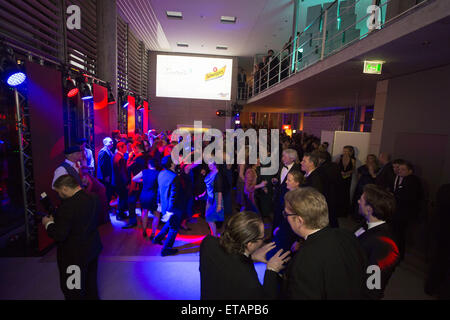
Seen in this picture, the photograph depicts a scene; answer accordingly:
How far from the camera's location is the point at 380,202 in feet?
6.01

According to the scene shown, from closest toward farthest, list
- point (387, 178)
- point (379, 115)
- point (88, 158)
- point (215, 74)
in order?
point (387, 178) < point (88, 158) < point (379, 115) < point (215, 74)

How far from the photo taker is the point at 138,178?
4023 mm

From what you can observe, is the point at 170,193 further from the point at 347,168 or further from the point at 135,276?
the point at 347,168

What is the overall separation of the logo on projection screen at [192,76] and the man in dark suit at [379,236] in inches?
485

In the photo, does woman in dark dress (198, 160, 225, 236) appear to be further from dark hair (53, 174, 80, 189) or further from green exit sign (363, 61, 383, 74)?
green exit sign (363, 61, 383, 74)

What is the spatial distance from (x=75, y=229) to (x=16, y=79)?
2.34m

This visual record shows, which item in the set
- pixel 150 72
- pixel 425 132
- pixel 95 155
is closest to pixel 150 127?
pixel 150 72

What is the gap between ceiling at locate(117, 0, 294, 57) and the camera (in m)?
7.86

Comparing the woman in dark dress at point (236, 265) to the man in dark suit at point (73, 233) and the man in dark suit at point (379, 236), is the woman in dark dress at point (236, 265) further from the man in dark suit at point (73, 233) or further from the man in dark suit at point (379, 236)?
the man in dark suit at point (73, 233)

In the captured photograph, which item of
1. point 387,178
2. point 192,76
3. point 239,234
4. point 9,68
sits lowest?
point 387,178

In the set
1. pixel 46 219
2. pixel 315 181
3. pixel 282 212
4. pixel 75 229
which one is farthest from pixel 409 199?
pixel 46 219

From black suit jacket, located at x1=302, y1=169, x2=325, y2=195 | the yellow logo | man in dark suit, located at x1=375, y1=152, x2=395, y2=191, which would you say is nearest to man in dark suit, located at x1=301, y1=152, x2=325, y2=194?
black suit jacket, located at x1=302, y1=169, x2=325, y2=195
